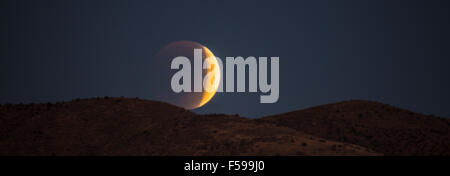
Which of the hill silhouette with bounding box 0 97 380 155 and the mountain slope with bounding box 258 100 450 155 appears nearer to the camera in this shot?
the hill silhouette with bounding box 0 97 380 155

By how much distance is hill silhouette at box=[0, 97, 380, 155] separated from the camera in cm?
3078

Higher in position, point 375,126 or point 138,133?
point 138,133

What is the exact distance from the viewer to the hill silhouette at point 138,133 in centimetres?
3078

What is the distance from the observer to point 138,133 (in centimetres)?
3678

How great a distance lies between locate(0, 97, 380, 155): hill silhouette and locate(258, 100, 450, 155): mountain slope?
725 centimetres

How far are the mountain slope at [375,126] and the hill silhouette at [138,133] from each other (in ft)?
23.8

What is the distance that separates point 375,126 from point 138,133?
25.1 metres

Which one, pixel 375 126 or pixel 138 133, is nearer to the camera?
pixel 138 133

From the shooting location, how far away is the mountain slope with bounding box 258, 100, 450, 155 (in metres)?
42.7

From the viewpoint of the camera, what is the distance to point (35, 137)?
38781mm
